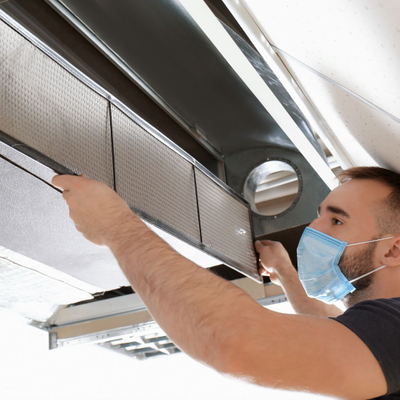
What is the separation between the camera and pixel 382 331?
1.03 meters

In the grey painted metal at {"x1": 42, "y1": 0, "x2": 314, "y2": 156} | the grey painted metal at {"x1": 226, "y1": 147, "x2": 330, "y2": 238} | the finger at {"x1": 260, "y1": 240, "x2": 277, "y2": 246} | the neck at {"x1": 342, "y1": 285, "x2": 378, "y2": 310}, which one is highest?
the grey painted metal at {"x1": 42, "y1": 0, "x2": 314, "y2": 156}

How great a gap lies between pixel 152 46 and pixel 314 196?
40.6 inches

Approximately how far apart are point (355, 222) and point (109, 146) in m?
0.75

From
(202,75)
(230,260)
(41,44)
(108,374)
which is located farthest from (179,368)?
(41,44)

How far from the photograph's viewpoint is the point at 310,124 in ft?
6.34

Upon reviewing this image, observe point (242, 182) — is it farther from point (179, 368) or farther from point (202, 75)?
point (179, 368)

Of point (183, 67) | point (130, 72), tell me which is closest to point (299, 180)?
point (183, 67)

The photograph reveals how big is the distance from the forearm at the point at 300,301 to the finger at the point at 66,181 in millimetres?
1064

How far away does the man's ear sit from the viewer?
149cm

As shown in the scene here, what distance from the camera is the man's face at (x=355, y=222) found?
5.07ft

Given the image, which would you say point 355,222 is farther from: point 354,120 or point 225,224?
point 225,224

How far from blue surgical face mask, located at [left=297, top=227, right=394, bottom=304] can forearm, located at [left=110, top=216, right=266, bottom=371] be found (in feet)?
2.14

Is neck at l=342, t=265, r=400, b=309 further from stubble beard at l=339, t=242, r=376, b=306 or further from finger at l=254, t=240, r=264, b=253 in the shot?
finger at l=254, t=240, r=264, b=253

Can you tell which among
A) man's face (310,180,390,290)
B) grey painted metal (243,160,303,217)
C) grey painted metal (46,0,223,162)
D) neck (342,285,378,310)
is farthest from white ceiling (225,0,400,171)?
grey painted metal (243,160,303,217)
